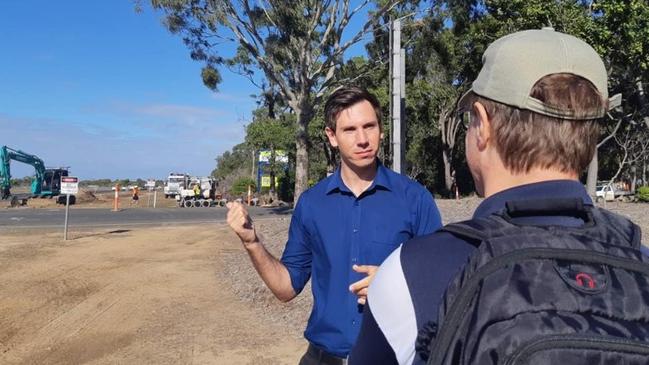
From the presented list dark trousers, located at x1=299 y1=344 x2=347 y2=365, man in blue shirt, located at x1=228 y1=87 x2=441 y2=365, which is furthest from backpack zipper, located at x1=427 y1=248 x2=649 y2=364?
dark trousers, located at x1=299 y1=344 x2=347 y2=365

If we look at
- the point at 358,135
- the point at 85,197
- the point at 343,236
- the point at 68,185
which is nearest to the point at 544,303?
the point at 343,236

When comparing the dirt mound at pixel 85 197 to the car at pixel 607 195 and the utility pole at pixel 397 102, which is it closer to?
the car at pixel 607 195

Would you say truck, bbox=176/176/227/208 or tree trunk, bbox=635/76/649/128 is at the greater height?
tree trunk, bbox=635/76/649/128

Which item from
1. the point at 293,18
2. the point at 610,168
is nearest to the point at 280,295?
the point at 293,18

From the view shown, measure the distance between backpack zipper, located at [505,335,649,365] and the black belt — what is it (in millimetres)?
1653

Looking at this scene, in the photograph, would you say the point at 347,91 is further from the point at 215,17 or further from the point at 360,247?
the point at 215,17

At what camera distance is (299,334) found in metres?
6.80

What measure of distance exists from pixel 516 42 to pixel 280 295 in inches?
73.4

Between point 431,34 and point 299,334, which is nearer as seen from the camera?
point 299,334

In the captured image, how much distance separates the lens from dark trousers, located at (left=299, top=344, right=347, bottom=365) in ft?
8.43

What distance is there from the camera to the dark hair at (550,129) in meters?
1.24

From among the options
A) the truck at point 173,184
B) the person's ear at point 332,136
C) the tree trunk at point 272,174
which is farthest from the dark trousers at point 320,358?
the truck at point 173,184

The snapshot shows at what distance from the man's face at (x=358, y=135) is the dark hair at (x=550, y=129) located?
5.11ft

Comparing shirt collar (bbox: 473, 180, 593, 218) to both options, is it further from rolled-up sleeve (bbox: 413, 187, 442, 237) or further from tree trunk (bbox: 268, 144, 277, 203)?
tree trunk (bbox: 268, 144, 277, 203)
